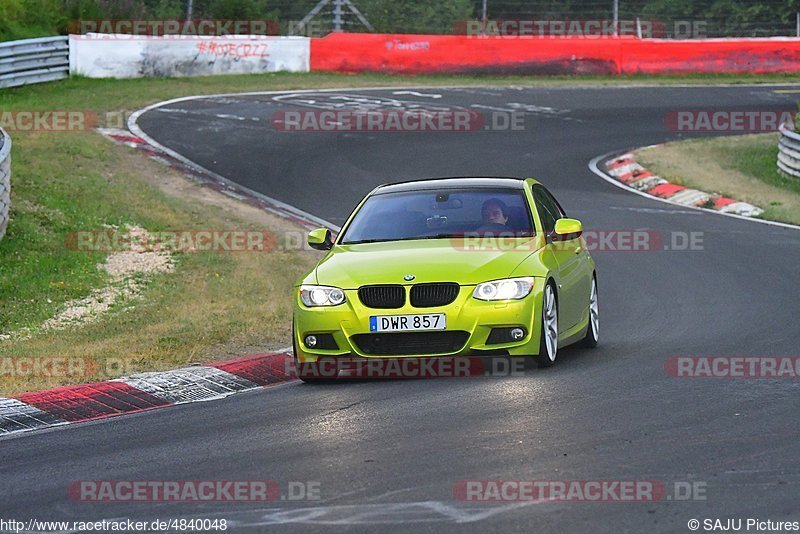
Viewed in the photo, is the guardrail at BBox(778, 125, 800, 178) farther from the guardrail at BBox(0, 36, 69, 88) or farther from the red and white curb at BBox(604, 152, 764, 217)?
the guardrail at BBox(0, 36, 69, 88)

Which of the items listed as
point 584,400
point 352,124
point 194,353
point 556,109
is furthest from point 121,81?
point 584,400

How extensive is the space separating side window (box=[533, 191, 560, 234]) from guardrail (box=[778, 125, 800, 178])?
1299 centimetres

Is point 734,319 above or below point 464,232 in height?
below

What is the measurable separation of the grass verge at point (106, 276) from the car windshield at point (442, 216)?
1566 millimetres

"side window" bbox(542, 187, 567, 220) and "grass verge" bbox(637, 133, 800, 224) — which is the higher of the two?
"side window" bbox(542, 187, 567, 220)

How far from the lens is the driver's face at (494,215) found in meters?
10.9

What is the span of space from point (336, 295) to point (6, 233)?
748 centimetres

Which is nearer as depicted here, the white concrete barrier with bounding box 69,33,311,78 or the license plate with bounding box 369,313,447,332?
the license plate with bounding box 369,313,447,332

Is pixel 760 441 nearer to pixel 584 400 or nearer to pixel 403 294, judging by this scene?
pixel 584 400

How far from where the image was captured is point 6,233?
16.2 metres

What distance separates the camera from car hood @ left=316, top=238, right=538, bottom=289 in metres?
9.83

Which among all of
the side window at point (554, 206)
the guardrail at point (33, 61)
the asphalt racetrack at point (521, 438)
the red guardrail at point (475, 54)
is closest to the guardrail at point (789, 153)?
the asphalt racetrack at point (521, 438)

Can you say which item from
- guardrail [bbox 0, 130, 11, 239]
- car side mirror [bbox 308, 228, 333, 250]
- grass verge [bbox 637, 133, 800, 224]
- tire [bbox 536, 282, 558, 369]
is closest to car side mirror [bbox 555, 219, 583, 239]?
tire [bbox 536, 282, 558, 369]

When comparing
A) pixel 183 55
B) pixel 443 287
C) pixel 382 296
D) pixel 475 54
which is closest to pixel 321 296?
pixel 382 296
